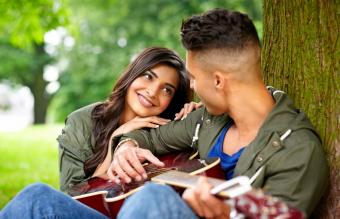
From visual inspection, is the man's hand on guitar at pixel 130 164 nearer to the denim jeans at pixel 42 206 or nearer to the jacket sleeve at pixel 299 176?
the denim jeans at pixel 42 206

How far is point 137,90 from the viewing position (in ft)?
11.0

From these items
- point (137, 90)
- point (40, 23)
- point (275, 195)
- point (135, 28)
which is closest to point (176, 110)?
point (137, 90)

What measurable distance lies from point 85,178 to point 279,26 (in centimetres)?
134

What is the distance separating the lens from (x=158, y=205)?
80.3 inches

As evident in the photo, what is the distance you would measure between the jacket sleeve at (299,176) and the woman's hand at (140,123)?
1068mm

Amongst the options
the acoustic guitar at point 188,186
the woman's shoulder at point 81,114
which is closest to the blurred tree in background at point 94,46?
the woman's shoulder at point 81,114

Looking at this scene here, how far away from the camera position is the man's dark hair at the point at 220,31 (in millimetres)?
2503

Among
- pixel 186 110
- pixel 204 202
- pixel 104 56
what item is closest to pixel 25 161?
pixel 186 110

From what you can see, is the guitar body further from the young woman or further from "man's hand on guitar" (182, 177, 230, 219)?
"man's hand on guitar" (182, 177, 230, 219)

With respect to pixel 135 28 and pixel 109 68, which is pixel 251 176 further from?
pixel 109 68

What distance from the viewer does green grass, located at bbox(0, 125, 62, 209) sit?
737cm

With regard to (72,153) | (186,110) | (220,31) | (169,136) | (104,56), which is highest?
(220,31)

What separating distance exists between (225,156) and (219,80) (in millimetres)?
348

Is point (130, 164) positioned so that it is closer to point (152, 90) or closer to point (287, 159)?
point (152, 90)
